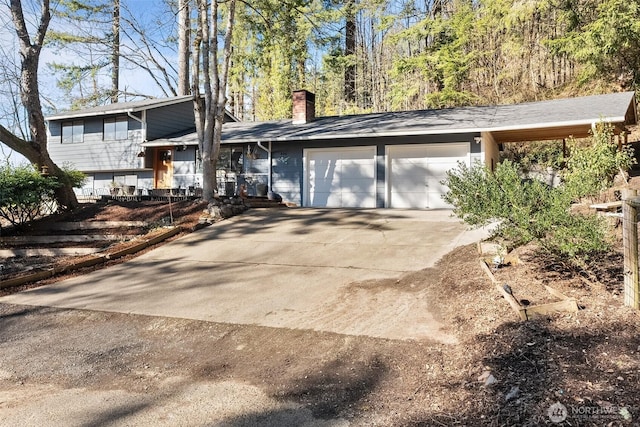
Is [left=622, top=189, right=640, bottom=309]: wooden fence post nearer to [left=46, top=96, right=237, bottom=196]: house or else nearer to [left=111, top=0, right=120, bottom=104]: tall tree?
[left=46, top=96, right=237, bottom=196]: house

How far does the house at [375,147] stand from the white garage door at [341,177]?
0.11ft

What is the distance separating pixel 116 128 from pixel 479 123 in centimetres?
1514

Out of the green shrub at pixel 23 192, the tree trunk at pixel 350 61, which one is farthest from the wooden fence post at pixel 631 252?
the tree trunk at pixel 350 61

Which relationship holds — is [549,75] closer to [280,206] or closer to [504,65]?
[504,65]

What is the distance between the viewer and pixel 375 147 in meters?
14.0

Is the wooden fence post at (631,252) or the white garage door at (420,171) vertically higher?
the white garage door at (420,171)

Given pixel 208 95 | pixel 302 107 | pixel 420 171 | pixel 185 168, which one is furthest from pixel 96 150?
pixel 420 171

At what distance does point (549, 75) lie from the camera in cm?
2194

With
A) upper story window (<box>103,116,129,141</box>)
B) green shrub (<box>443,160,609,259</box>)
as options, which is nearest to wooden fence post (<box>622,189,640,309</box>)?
green shrub (<box>443,160,609,259</box>)

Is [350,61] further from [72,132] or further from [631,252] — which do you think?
[631,252]

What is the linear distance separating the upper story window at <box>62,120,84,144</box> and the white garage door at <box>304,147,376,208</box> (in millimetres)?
11873

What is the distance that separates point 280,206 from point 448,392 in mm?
11686

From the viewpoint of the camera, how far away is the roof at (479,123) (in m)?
11.7

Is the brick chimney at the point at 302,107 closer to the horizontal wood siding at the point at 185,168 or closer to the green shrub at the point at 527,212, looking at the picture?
the horizontal wood siding at the point at 185,168
